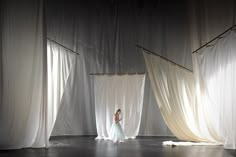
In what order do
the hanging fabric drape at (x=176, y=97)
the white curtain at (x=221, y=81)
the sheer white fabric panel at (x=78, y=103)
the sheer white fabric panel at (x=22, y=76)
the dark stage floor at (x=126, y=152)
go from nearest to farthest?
the dark stage floor at (x=126, y=152) < the sheer white fabric panel at (x=22, y=76) < the white curtain at (x=221, y=81) < the hanging fabric drape at (x=176, y=97) < the sheer white fabric panel at (x=78, y=103)

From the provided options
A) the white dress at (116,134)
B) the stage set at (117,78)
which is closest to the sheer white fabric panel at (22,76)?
the stage set at (117,78)

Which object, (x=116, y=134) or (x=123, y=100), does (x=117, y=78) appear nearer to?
(x=123, y=100)

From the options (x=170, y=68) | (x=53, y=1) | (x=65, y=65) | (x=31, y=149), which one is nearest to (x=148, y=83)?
(x=170, y=68)

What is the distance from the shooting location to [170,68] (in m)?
10.2

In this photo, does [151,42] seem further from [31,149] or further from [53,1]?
[31,149]

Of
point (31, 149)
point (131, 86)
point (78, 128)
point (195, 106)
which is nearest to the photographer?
point (31, 149)

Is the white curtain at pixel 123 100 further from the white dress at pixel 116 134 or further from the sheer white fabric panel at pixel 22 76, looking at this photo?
the sheer white fabric panel at pixel 22 76

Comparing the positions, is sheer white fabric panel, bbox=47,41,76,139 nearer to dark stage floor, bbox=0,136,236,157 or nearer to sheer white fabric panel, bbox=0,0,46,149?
sheer white fabric panel, bbox=0,0,46,149

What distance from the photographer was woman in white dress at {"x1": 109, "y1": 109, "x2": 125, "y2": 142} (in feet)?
32.7

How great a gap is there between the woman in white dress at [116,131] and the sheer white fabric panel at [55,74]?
5.23 feet

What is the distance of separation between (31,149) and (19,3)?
10.9 ft

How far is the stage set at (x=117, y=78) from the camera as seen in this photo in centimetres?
841

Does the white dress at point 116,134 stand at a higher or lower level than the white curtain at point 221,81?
lower

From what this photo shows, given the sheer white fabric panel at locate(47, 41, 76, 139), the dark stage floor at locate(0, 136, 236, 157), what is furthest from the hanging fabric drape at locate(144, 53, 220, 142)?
the sheer white fabric panel at locate(47, 41, 76, 139)
